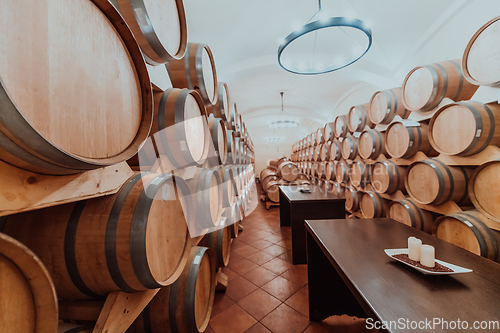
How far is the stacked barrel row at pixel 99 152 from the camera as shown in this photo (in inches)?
20.0

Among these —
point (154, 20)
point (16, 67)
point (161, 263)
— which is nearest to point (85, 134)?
point (16, 67)

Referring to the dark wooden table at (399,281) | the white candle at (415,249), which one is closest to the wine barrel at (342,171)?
the dark wooden table at (399,281)

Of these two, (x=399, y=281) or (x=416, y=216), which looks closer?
(x=399, y=281)

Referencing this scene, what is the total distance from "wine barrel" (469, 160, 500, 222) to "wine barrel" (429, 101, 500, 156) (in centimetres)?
29

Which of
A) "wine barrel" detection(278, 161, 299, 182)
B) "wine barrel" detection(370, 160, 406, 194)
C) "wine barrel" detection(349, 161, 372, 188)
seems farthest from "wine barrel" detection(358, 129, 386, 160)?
"wine barrel" detection(278, 161, 299, 182)

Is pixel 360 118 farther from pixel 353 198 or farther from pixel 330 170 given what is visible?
pixel 330 170

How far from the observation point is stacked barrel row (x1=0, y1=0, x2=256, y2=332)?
1.66 feet

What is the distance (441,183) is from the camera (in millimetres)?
2574

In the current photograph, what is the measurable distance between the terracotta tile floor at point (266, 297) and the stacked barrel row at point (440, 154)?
1.68m

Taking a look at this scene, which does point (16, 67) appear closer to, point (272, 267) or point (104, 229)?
point (104, 229)

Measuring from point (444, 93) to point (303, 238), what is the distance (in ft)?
9.45

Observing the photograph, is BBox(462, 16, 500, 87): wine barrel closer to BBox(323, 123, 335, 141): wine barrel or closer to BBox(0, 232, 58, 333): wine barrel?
BBox(0, 232, 58, 333): wine barrel

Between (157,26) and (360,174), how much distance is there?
4.66 metres

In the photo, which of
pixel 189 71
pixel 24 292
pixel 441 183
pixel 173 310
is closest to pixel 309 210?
pixel 441 183
